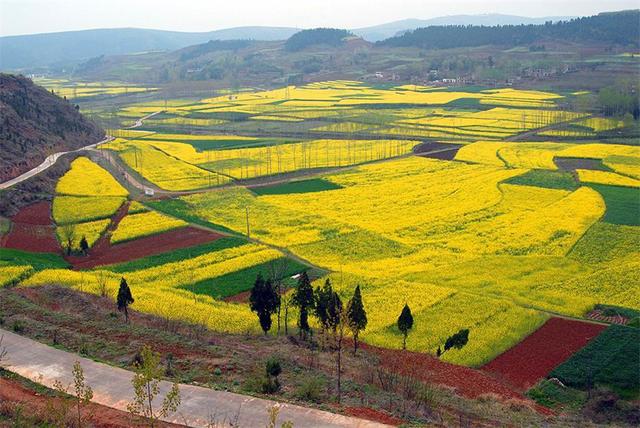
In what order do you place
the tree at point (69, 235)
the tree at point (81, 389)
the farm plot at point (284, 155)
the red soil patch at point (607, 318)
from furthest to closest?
1. the farm plot at point (284, 155)
2. the tree at point (69, 235)
3. the red soil patch at point (607, 318)
4. the tree at point (81, 389)

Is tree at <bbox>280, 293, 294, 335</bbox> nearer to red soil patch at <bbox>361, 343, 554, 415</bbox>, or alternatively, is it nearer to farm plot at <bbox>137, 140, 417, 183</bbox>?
red soil patch at <bbox>361, 343, 554, 415</bbox>

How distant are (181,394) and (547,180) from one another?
57.1 meters

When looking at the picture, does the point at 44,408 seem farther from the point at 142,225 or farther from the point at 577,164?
the point at 577,164

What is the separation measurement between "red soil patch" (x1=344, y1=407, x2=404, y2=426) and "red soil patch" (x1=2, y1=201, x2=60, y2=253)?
3567 cm

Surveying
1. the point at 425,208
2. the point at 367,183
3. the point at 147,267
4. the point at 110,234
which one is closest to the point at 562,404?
the point at 147,267

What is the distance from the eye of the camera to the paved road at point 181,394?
885 inches

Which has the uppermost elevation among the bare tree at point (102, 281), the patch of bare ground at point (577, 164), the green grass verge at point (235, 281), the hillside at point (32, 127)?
the hillside at point (32, 127)

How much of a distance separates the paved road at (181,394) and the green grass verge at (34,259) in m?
18.4

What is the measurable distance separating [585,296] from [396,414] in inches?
872

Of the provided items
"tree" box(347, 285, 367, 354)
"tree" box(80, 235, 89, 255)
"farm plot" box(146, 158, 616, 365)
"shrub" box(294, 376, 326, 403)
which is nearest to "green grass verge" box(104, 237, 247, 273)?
"farm plot" box(146, 158, 616, 365)

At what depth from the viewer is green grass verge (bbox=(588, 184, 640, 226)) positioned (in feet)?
183

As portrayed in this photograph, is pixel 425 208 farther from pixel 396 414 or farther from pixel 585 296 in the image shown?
pixel 396 414

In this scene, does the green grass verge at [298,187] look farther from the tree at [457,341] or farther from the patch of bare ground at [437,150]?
the tree at [457,341]

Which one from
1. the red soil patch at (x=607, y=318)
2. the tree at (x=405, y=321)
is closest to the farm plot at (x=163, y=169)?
the tree at (x=405, y=321)
